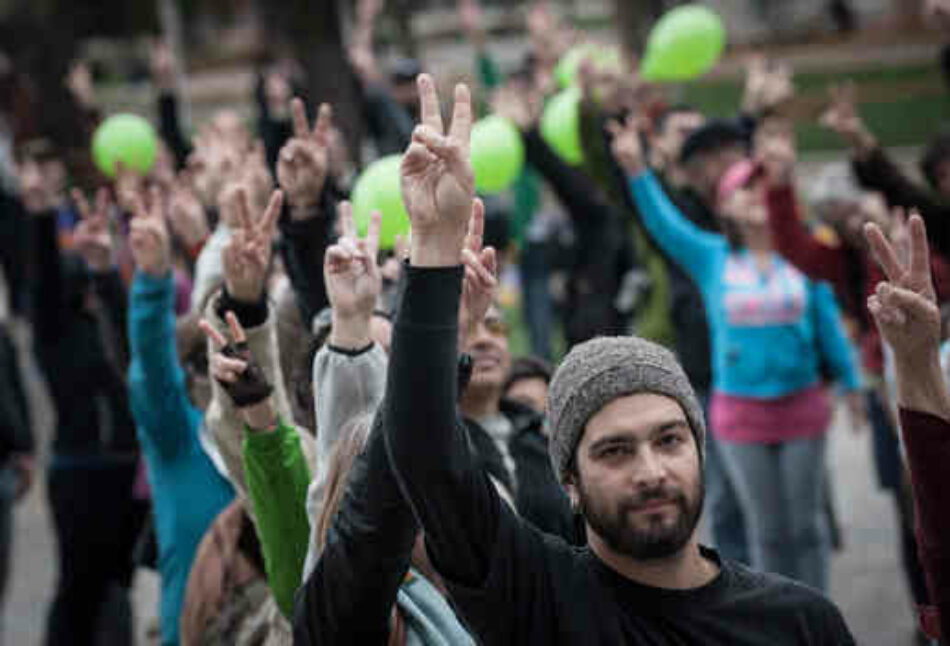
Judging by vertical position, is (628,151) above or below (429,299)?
above

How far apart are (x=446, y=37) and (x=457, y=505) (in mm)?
37019

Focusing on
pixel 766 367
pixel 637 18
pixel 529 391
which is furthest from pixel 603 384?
pixel 637 18

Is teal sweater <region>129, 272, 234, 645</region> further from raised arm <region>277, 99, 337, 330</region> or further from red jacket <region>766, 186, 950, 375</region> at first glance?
red jacket <region>766, 186, 950, 375</region>

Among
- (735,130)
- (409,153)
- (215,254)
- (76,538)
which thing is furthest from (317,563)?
(735,130)

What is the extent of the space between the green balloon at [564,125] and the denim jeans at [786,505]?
1660 millimetres

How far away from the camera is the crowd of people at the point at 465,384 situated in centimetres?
218

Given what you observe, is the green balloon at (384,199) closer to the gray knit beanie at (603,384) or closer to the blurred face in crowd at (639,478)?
the gray knit beanie at (603,384)

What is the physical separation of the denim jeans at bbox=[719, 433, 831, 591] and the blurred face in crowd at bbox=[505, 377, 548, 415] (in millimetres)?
1316

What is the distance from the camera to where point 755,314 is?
5.20 metres

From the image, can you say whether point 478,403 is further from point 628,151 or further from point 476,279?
point 628,151

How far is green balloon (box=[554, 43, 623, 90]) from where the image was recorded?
638cm

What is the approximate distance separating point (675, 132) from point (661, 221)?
1885mm

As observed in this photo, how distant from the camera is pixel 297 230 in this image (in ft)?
12.4

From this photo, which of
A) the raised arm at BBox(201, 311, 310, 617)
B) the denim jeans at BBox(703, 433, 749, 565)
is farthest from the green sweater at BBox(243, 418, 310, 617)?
the denim jeans at BBox(703, 433, 749, 565)
